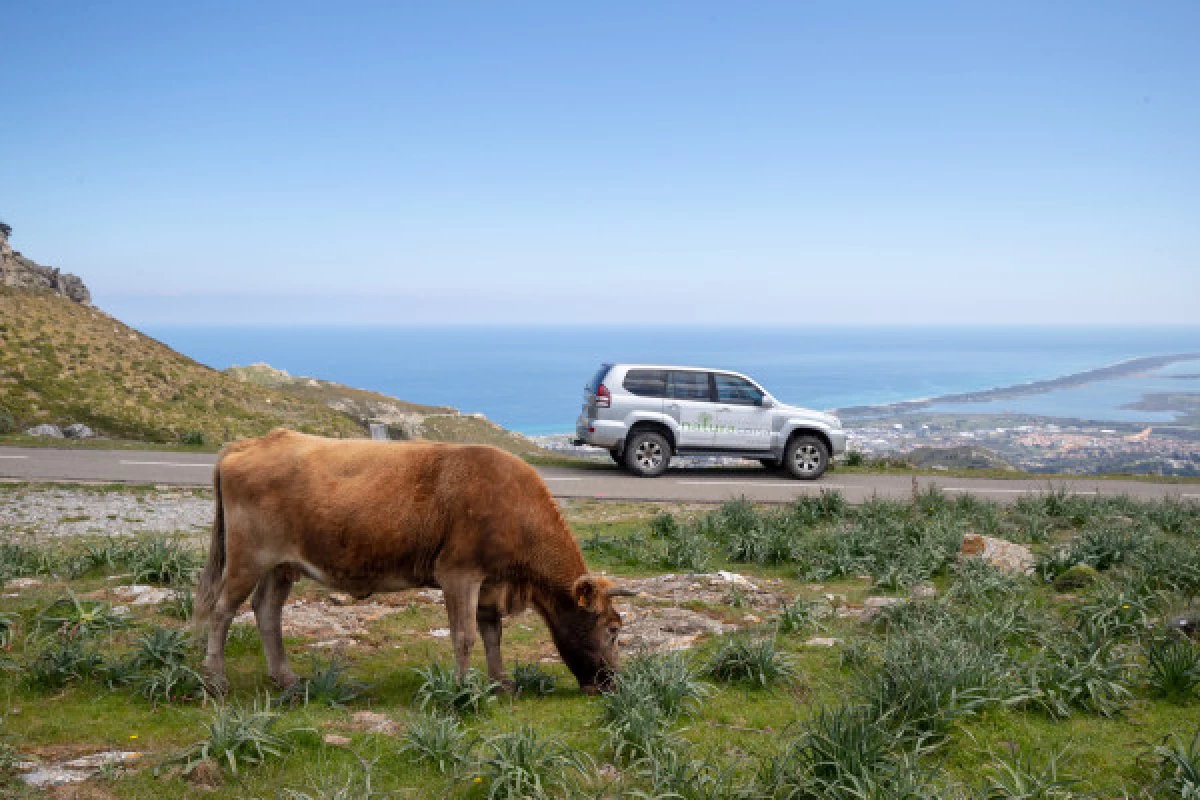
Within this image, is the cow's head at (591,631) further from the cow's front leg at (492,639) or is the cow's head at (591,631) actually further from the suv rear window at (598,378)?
the suv rear window at (598,378)

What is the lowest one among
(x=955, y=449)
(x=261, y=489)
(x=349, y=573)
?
(x=955, y=449)

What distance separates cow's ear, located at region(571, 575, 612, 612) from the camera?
636 centimetres

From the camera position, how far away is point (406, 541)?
6.21m

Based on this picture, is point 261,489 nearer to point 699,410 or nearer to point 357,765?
point 357,765

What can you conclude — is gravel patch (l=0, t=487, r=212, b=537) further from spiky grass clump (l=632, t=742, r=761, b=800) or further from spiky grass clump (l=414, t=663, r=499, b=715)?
spiky grass clump (l=632, t=742, r=761, b=800)

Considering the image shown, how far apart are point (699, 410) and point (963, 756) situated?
44.8 feet

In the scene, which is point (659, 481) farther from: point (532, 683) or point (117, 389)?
point (117, 389)

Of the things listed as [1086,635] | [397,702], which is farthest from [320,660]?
[1086,635]

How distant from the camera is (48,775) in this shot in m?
4.84

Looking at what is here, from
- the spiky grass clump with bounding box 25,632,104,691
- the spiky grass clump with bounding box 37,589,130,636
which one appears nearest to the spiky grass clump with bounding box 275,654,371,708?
the spiky grass clump with bounding box 25,632,104,691

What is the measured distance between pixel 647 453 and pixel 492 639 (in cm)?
1225

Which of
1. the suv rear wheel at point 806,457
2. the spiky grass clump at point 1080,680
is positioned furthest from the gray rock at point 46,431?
the spiky grass clump at point 1080,680

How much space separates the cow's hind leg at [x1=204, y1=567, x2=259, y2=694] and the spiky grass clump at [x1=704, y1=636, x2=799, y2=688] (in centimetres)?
337

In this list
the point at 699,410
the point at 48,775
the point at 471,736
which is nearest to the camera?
the point at 48,775
